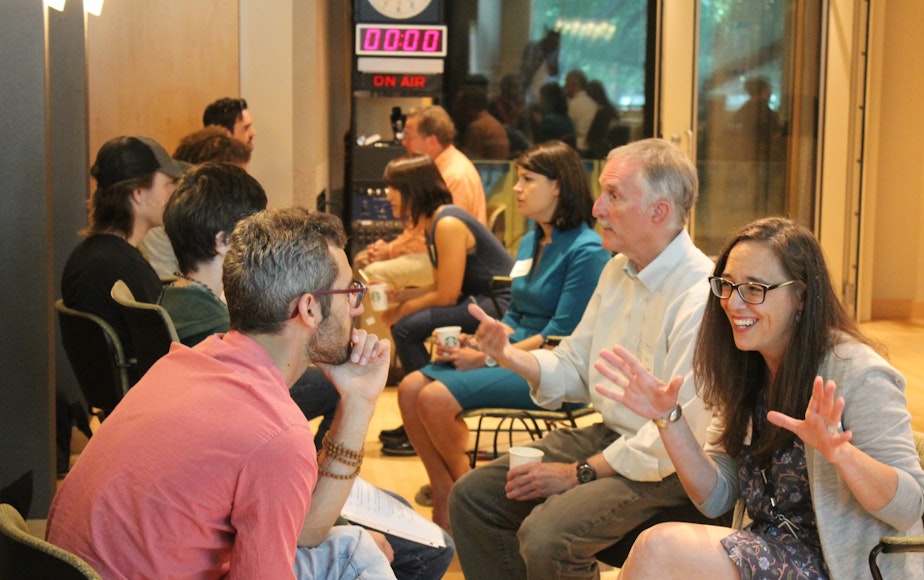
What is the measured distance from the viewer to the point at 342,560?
1.98 meters

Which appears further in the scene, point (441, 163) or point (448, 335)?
point (441, 163)

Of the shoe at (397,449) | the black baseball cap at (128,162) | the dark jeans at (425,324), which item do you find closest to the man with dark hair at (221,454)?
the black baseball cap at (128,162)

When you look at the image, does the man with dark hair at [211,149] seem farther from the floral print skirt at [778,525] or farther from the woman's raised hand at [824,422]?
the woman's raised hand at [824,422]

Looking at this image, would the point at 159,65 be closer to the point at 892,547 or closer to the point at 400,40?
the point at 400,40

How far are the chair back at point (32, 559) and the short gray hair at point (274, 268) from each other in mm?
557

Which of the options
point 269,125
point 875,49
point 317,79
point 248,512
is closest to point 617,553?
point 248,512

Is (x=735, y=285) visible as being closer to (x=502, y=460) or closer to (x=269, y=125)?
(x=502, y=460)

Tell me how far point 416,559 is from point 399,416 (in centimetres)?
325

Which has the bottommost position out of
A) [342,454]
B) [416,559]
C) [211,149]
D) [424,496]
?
[424,496]

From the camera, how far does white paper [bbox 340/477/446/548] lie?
2.28 metres

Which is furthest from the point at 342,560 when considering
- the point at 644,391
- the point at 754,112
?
the point at 754,112

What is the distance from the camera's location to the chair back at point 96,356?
3328mm

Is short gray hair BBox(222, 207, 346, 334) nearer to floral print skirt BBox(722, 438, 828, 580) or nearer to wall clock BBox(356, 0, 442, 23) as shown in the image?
floral print skirt BBox(722, 438, 828, 580)

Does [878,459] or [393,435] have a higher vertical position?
[878,459]
